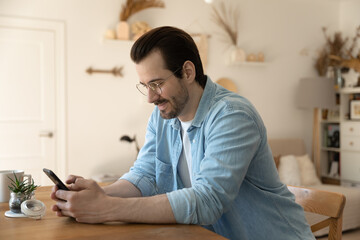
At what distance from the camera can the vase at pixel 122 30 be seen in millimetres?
3936

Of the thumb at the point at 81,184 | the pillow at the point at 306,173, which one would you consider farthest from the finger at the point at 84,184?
the pillow at the point at 306,173

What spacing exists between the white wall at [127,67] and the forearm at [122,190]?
2530mm

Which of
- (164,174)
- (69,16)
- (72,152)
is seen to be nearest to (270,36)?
(69,16)

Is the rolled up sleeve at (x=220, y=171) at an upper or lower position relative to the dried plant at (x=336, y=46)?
lower

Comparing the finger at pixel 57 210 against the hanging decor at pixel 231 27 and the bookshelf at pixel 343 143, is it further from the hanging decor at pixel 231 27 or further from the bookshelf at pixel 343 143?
the bookshelf at pixel 343 143

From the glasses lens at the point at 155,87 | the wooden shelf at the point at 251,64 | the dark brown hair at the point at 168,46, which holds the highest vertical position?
the wooden shelf at the point at 251,64

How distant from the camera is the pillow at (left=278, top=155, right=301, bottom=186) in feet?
14.2

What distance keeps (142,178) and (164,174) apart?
0.09 metres

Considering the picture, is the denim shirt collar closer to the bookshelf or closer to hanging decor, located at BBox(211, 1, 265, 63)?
hanging decor, located at BBox(211, 1, 265, 63)

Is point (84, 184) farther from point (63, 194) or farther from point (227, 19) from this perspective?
point (227, 19)

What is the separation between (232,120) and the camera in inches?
49.3

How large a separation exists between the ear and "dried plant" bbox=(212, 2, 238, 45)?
329cm

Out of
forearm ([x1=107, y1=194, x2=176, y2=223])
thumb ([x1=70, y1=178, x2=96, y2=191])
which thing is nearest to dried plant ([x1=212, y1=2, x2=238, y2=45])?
thumb ([x1=70, y1=178, x2=96, y2=191])

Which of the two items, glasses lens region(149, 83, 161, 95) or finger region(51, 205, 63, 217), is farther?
glasses lens region(149, 83, 161, 95)
